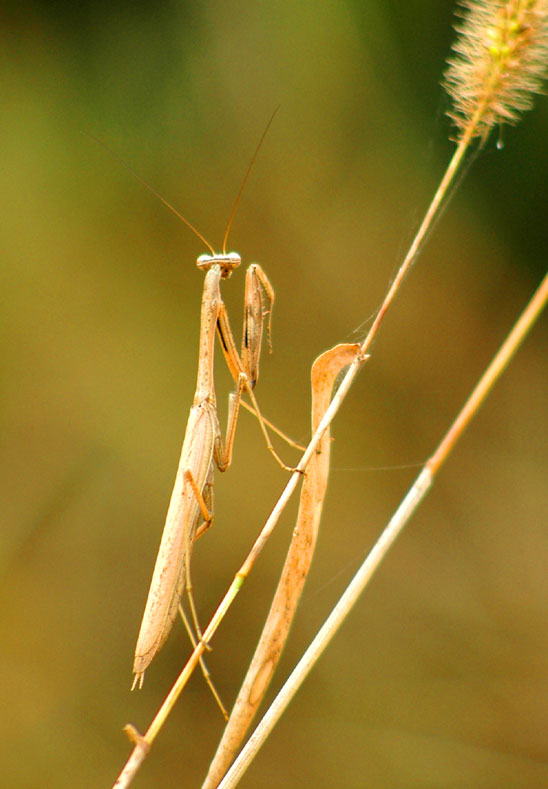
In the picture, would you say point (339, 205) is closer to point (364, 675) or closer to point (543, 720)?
point (364, 675)

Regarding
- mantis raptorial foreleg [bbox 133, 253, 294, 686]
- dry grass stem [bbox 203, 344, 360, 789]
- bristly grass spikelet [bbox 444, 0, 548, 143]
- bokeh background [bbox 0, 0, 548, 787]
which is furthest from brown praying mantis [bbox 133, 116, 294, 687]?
bokeh background [bbox 0, 0, 548, 787]

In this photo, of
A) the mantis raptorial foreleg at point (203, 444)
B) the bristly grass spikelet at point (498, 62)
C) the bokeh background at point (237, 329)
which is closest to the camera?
the bristly grass spikelet at point (498, 62)

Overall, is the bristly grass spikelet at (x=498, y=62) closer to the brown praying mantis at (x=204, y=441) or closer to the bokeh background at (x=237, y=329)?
the brown praying mantis at (x=204, y=441)

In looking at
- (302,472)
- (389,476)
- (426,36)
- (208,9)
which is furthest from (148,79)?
(302,472)

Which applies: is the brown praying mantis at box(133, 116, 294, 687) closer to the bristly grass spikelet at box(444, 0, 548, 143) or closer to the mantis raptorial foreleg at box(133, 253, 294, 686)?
the mantis raptorial foreleg at box(133, 253, 294, 686)

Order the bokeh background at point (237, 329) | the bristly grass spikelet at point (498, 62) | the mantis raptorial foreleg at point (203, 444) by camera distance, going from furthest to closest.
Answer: the bokeh background at point (237, 329)
the mantis raptorial foreleg at point (203, 444)
the bristly grass spikelet at point (498, 62)

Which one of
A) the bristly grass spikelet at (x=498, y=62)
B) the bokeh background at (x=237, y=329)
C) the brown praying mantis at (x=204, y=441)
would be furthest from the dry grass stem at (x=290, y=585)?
the bokeh background at (x=237, y=329)

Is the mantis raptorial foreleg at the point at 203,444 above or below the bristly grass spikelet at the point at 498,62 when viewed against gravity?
below
